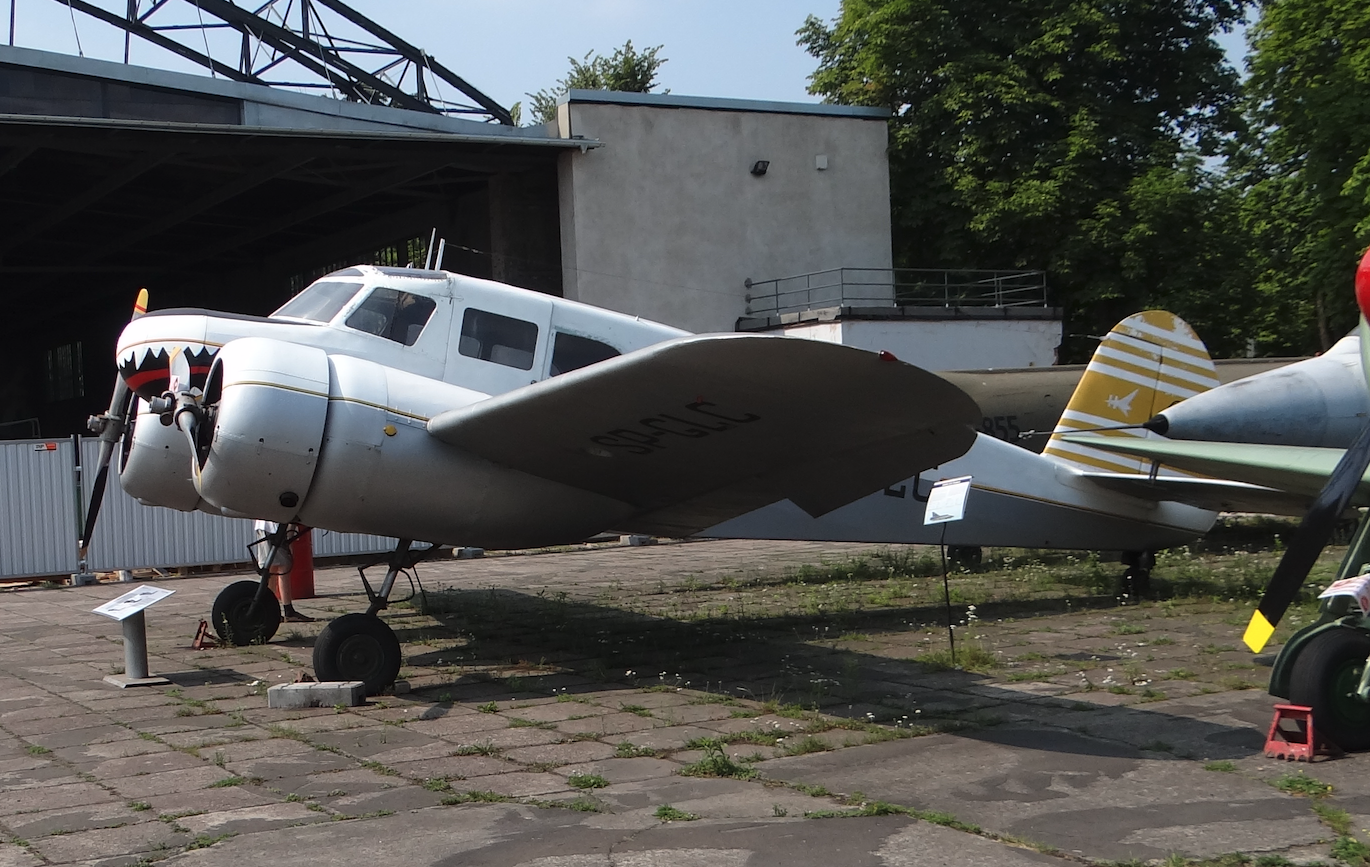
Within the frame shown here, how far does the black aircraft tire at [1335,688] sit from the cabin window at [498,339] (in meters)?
5.29

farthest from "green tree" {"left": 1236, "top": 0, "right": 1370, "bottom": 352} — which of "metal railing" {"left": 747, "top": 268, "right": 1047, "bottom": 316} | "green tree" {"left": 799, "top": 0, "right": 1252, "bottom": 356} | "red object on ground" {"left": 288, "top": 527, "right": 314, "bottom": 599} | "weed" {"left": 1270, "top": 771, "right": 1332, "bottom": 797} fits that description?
"weed" {"left": 1270, "top": 771, "right": 1332, "bottom": 797}

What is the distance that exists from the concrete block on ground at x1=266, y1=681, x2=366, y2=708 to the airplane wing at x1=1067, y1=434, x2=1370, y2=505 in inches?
205

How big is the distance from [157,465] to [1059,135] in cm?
2527

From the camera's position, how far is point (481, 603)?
12.0 meters

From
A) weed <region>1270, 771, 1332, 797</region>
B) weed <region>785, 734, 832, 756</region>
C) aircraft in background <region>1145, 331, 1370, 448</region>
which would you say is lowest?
weed <region>785, 734, 832, 756</region>

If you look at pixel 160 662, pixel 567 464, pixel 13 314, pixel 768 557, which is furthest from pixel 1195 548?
pixel 13 314

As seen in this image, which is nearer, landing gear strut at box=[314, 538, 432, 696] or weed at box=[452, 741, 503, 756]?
weed at box=[452, 741, 503, 756]

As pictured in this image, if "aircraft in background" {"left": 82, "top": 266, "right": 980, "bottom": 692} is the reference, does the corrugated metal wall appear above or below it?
below

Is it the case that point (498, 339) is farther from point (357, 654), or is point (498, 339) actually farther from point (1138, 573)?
point (1138, 573)

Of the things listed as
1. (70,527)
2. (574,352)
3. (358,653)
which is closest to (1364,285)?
(574,352)

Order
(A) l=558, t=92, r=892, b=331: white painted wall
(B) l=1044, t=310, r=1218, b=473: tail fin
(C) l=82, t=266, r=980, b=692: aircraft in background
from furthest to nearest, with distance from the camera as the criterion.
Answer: (A) l=558, t=92, r=892, b=331: white painted wall → (B) l=1044, t=310, r=1218, b=473: tail fin → (C) l=82, t=266, r=980, b=692: aircraft in background

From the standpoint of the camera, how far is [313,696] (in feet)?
23.6

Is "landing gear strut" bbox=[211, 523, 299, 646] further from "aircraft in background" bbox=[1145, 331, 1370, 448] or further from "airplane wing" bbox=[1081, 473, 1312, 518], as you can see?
"airplane wing" bbox=[1081, 473, 1312, 518]

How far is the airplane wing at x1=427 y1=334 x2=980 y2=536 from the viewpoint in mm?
6031
